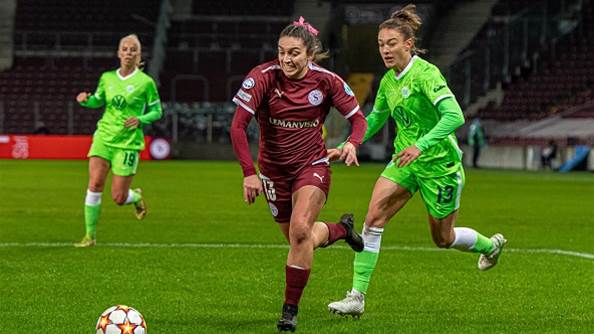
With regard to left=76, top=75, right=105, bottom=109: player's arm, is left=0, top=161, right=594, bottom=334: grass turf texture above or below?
below

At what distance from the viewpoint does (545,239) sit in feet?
48.4

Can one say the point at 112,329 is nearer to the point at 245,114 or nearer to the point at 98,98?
the point at 245,114

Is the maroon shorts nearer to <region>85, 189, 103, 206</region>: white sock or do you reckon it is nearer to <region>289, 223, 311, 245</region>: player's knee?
<region>289, 223, 311, 245</region>: player's knee

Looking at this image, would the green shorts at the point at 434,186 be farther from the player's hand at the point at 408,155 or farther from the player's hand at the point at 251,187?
the player's hand at the point at 251,187

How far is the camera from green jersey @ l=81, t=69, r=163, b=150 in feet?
43.3

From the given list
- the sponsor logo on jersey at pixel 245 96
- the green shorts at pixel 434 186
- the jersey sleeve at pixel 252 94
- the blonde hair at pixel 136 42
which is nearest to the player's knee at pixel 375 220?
the green shorts at pixel 434 186

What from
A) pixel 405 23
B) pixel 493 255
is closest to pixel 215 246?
pixel 493 255

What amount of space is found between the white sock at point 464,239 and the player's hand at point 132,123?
16.1 feet

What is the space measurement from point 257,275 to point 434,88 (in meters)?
2.98

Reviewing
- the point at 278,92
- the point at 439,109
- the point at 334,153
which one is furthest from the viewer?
the point at 439,109

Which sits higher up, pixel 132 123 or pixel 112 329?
pixel 132 123

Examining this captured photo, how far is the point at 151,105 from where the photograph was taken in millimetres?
13523

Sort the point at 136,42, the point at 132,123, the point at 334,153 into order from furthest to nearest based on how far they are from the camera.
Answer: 1. the point at 132,123
2. the point at 136,42
3. the point at 334,153

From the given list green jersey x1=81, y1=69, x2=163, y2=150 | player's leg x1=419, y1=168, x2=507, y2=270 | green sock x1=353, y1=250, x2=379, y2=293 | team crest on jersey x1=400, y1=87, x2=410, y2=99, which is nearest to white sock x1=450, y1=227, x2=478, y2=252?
player's leg x1=419, y1=168, x2=507, y2=270
